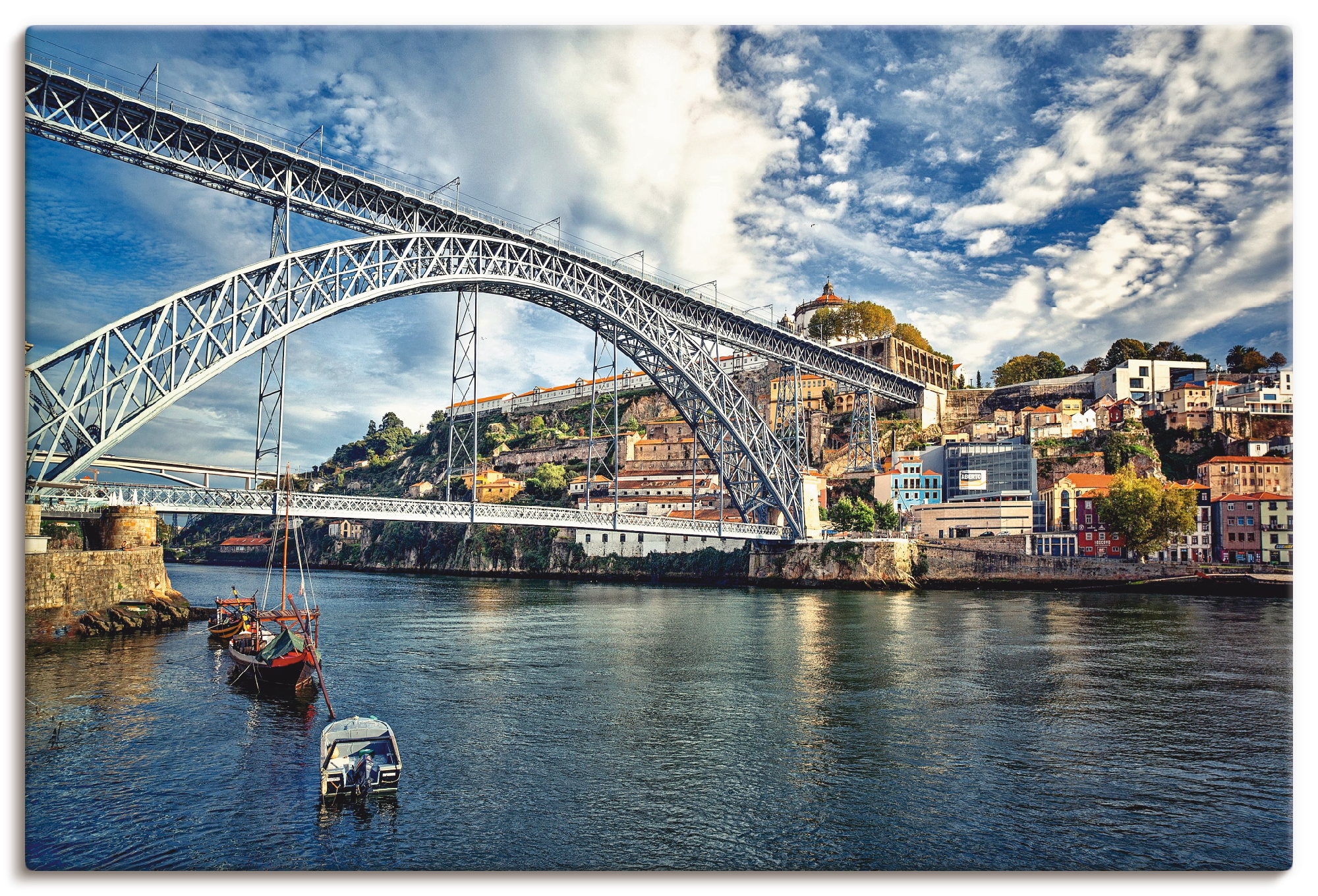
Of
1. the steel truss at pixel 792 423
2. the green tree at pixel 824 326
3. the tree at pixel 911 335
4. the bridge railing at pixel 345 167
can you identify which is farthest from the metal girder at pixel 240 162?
the tree at pixel 911 335

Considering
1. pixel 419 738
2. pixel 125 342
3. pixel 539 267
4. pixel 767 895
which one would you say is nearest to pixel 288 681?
pixel 419 738

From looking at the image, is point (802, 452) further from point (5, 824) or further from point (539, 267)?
point (5, 824)

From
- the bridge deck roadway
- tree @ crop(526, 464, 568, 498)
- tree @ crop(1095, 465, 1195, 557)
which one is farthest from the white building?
tree @ crop(526, 464, 568, 498)

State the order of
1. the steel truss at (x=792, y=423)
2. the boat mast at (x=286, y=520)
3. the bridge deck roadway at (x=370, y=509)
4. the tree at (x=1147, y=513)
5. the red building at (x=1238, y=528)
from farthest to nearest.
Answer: the steel truss at (x=792, y=423) < the tree at (x=1147, y=513) < the red building at (x=1238, y=528) < the bridge deck roadway at (x=370, y=509) < the boat mast at (x=286, y=520)

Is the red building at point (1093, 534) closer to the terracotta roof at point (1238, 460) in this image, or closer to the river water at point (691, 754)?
the terracotta roof at point (1238, 460)

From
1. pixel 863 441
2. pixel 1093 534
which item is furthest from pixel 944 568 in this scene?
pixel 863 441
